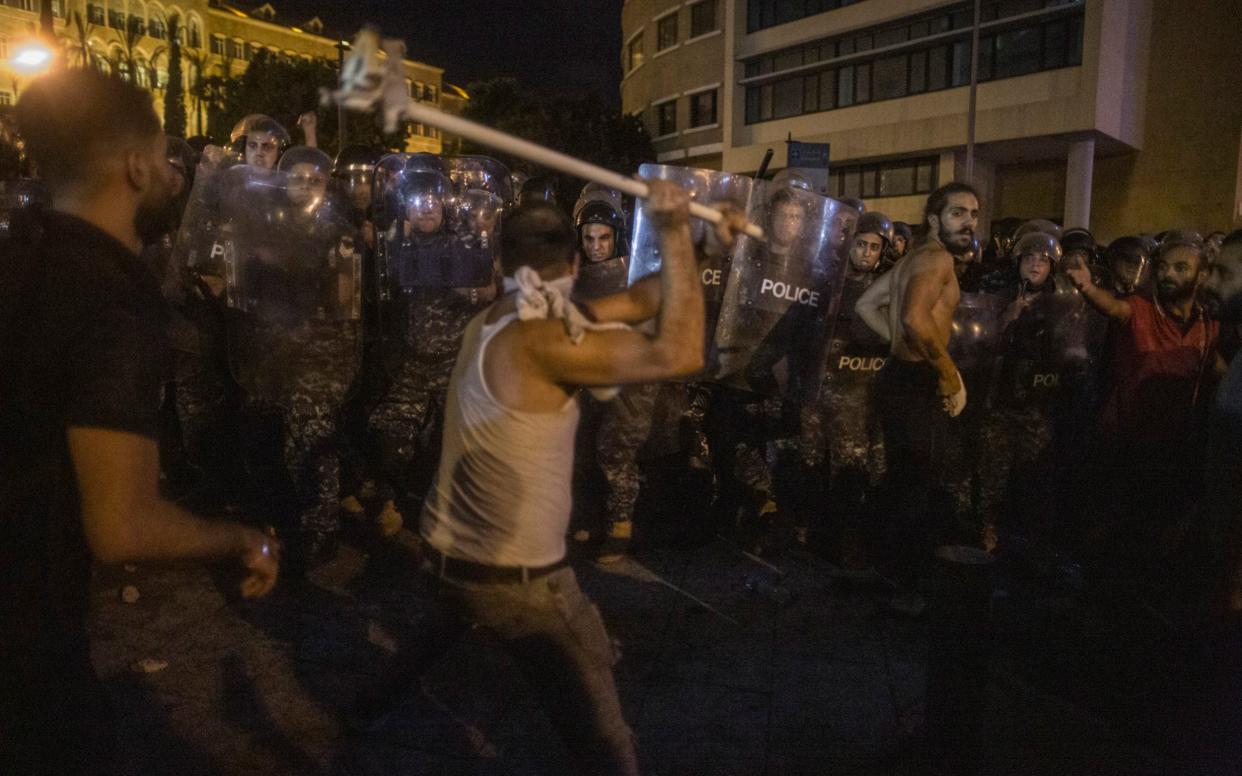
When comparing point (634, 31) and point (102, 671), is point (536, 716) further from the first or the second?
point (634, 31)

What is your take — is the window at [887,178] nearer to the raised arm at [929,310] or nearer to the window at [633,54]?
the window at [633,54]

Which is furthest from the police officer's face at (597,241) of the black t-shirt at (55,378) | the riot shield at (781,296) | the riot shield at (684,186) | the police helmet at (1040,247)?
the black t-shirt at (55,378)

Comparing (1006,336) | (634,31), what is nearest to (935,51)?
(634,31)

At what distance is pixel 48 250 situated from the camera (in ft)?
5.73

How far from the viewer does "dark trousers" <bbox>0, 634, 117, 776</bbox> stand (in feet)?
5.76

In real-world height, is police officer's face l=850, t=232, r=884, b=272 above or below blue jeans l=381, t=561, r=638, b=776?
above

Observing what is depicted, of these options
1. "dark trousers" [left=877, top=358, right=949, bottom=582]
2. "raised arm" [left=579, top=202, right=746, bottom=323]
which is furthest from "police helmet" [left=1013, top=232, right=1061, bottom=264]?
"raised arm" [left=579, top=202, right=746, bottom=323]

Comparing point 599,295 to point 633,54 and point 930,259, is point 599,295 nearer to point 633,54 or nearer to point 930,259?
point 930,259

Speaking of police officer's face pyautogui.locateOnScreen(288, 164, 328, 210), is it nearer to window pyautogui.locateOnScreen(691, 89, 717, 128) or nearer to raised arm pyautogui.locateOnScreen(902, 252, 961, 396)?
raised arm pyautogui.locateOnScreen(902, 252, 961, 396)

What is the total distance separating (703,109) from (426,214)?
36206mm

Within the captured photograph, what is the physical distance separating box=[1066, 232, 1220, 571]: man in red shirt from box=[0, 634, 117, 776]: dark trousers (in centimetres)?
475

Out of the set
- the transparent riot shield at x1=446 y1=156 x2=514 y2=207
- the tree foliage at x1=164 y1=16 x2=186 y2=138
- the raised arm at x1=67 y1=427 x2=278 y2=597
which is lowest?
the raised arm at x1=67 y1=427 x2=278 y2=597

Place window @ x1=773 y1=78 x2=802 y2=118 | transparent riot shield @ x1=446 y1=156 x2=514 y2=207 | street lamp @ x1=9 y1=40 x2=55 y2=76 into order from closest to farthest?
1. transparent riot shield @ x1=446 y1=156 x2=514 y2=207
2. street lamp @ x1=9 y1=40 x2=55 y2=76
3. window @ x1=773 y1=78 x2=802 y2=118

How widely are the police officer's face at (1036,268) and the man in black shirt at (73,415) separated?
17.9 ft
